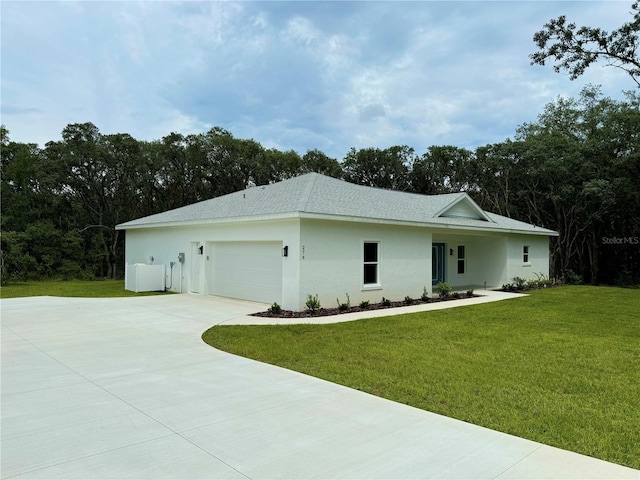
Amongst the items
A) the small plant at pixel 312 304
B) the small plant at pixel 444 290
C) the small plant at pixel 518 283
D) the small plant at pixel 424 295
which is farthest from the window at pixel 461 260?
the small plant at pixel 312 304

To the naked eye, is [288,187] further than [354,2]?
Yes

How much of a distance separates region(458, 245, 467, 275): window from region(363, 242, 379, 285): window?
7.81m

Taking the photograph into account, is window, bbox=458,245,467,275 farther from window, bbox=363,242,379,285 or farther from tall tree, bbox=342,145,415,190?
tall tree, bbox=342,145,415,190

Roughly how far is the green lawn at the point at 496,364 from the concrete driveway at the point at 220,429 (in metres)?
0.39

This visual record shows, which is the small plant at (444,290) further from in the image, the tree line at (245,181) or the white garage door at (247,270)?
the tree line at (245,181)

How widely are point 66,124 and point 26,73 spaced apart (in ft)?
41.0

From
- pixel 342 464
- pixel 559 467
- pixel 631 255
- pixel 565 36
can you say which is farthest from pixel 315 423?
pixel 631 255

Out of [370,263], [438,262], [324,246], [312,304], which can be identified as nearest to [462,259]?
[438,262]

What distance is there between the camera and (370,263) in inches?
511

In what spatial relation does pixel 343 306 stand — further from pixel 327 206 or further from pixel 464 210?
pixel 464 210

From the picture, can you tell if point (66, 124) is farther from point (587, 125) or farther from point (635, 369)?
point (587, 125)

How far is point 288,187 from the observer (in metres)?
15.6

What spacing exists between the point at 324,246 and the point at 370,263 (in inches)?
81.7

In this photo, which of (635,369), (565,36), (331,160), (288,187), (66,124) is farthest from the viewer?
(331,160)
